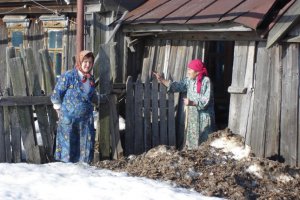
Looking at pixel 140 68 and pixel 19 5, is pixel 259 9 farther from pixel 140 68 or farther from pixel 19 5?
pixel 19 5

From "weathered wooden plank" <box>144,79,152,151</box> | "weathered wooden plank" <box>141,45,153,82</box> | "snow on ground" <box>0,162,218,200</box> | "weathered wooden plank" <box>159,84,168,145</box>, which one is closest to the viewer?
"snow on ground" <box>0,162,218,200</box>

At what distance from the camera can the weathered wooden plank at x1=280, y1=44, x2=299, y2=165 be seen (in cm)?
692

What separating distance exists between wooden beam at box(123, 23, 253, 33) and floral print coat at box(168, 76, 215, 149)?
0.69 m

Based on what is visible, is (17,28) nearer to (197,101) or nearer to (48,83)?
(48,83)

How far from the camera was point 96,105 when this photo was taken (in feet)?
23.6

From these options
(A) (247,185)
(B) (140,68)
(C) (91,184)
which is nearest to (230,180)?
(A) (247,185)

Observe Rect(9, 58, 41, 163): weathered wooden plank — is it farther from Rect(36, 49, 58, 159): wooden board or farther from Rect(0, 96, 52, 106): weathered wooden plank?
Rect(36, 49, 58, 159): wooden board

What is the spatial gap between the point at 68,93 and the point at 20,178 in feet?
5.03

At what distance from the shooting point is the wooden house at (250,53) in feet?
22.8

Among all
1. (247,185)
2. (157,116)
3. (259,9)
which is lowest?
(247,185)

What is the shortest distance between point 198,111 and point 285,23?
5.70 feet

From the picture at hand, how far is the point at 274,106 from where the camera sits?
715cm

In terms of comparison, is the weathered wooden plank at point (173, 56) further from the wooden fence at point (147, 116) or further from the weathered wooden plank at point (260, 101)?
the weathered wooden plank at point (260, 101)

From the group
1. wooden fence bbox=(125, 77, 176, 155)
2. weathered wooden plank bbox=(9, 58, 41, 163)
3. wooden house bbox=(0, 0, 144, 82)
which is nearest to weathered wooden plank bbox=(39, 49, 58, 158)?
weathered wooden plank bbox=(9, 58, 41, 163)
